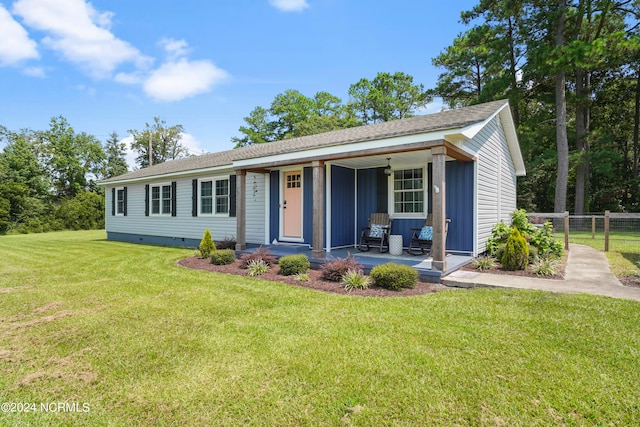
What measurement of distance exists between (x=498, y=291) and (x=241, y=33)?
10.6 m

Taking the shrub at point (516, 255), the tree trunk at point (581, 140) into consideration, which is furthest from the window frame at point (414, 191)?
the tree trunk at point (581, 140)

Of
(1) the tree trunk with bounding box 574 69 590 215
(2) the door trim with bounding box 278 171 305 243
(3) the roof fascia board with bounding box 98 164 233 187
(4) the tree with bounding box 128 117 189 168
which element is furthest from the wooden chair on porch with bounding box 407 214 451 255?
(4) the tree with bounding box 128 117 189 168

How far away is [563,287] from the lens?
493 centimetres

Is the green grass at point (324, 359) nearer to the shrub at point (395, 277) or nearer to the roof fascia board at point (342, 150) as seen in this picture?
the shrub at point (395, 277)

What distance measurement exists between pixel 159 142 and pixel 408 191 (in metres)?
32.4

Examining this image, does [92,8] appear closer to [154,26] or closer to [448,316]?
[154,26]

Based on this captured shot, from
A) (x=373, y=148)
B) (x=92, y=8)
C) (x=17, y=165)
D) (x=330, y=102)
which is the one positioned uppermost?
(x=330, y=102)

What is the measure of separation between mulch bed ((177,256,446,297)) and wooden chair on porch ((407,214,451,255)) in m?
1.94

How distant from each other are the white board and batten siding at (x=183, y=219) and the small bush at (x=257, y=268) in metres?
2.90

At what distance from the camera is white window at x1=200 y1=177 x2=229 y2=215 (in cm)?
1053

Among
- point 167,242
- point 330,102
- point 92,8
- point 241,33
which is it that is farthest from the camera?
point 330,102

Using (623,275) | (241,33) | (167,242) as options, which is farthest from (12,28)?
(623,275)

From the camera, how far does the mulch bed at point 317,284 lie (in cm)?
498

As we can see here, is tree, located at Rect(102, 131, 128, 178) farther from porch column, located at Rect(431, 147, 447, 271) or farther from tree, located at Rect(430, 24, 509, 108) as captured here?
porch column, located at Rect(431, 147, 447, 271)
